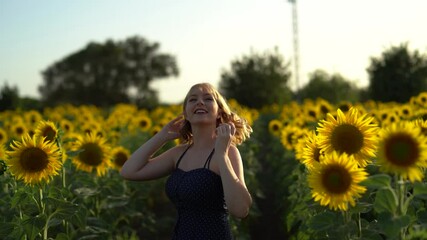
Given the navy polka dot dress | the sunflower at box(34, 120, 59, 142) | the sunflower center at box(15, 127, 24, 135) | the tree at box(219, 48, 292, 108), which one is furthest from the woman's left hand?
the tree at box(219, 48, 292, 108)

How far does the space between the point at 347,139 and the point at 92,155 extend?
8.95ft

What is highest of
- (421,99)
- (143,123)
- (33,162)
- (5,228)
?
(421,99)

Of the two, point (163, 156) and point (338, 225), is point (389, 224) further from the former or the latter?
point (163, 156)

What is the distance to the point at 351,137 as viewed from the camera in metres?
3.32

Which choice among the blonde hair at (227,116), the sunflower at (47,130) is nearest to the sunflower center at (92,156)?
the sunflower at (47,130)

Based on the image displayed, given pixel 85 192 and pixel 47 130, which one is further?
pixel 85 192

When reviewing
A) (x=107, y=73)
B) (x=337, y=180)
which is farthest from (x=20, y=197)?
(x=107, y=73)

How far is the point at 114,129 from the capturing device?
36.2 feet

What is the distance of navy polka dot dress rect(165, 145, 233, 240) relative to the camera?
12.2ft

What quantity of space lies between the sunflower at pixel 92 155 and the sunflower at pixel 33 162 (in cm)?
135

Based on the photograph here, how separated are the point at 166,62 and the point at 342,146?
186ft

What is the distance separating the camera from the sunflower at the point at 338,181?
2787mm

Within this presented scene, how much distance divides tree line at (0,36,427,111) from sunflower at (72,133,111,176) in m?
17.6

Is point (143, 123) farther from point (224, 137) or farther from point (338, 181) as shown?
point (338, 181)
